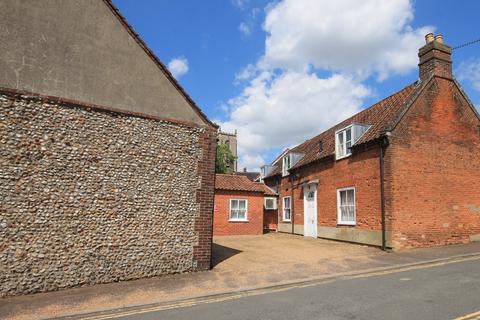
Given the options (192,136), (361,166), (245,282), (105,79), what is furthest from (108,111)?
(361,166)

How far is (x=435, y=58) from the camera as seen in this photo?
53.2 feet

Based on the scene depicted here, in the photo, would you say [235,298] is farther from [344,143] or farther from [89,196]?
[344,143]

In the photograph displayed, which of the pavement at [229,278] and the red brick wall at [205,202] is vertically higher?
the red brick wall at [205,202]

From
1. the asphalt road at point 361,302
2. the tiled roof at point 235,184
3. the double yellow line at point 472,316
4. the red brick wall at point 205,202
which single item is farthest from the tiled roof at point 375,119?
the double yellow line at point 472,316

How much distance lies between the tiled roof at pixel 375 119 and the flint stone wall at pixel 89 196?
9.04 m

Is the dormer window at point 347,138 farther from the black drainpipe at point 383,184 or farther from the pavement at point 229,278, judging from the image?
the pavement at point 229,278

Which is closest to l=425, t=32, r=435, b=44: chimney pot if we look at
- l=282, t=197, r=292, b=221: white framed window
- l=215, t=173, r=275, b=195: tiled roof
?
l=282, t=197, r=292, b=221: white framed window

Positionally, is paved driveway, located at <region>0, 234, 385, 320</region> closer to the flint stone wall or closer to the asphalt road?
the flint stone wall

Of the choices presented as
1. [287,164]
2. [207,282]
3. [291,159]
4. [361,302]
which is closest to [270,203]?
[287,164]

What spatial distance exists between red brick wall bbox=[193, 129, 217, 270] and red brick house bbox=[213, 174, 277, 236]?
1096cm

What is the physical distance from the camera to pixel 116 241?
9.52 metres

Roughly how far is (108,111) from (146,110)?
1.15 meters

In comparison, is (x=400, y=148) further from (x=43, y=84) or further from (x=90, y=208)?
(x=43, y=84)

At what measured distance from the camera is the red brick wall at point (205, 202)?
10.8m
